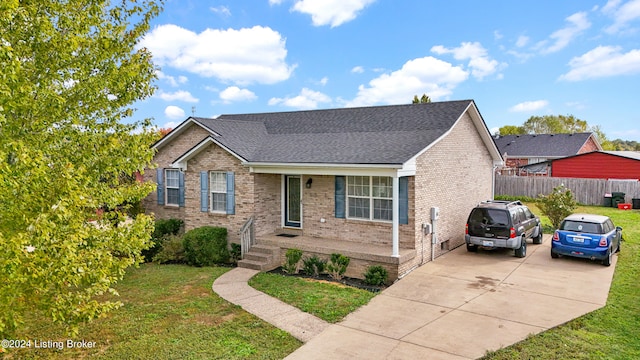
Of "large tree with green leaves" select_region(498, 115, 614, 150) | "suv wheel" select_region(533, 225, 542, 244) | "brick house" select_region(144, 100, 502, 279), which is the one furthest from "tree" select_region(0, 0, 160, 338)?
"large tree with green leaves" select_region(498, 115, 614, 150)

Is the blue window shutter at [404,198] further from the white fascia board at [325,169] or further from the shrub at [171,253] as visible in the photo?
the shrub at [171,253]

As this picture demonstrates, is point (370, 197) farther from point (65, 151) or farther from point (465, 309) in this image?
point (65, 151)

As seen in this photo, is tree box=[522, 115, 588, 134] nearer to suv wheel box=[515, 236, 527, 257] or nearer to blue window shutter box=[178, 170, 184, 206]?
suv wheel box=[515, 236, 527, 257]

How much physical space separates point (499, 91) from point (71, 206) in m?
27.2

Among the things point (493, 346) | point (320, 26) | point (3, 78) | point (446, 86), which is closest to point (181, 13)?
point (3, 78)

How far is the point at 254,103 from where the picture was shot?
90.9ft

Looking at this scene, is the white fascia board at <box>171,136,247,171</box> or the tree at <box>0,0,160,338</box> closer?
the tree at <box>0,0,160,338</box>

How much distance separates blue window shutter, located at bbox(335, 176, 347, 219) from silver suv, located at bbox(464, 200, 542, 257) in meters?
4.37

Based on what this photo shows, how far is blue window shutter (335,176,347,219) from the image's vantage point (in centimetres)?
1391

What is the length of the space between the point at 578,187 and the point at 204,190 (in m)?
25.3

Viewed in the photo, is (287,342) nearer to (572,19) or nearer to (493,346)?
(493,346)

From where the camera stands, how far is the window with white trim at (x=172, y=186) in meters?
17.6

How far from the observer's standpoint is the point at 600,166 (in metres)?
31.5

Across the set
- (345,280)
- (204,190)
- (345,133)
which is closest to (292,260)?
(345,280)
